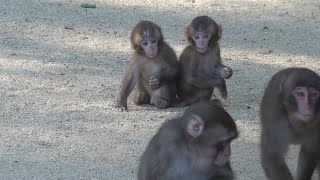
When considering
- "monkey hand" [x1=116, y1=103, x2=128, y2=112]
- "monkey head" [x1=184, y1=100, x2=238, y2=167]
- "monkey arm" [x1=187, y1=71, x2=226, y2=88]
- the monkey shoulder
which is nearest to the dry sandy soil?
"monkey hand" [x1=116, y1=103, x2=128, y2=112]

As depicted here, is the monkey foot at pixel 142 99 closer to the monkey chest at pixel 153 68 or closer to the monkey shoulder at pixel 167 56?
the monkey chest at pixel 153 68

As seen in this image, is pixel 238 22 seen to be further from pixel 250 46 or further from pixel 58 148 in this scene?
pixel 58 148

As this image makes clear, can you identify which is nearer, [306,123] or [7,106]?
[306,123]

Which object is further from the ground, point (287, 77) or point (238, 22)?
point (287, 77)

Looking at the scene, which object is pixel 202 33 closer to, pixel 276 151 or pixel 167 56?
pixel 167 56

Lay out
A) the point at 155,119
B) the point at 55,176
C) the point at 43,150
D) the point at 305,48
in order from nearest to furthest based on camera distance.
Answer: the point at 55,176 → the point at 43,150 → the point at 155,119 → the point at 305,48

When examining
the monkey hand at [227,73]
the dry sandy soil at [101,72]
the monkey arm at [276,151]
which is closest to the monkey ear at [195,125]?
the monkey arm at [276,151]

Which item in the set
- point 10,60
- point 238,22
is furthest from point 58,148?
point 238,22

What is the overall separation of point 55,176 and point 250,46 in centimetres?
488

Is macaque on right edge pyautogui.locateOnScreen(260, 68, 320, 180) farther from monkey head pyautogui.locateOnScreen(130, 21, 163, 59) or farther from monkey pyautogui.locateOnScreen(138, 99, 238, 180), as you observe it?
monkey head pyautogui.locateOnScreen(130, 21, 163, 59)

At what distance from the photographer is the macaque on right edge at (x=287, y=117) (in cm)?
692

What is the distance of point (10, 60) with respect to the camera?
36.6 ft

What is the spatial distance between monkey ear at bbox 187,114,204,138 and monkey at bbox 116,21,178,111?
11.0ft

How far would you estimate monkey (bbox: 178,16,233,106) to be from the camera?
998 cm
